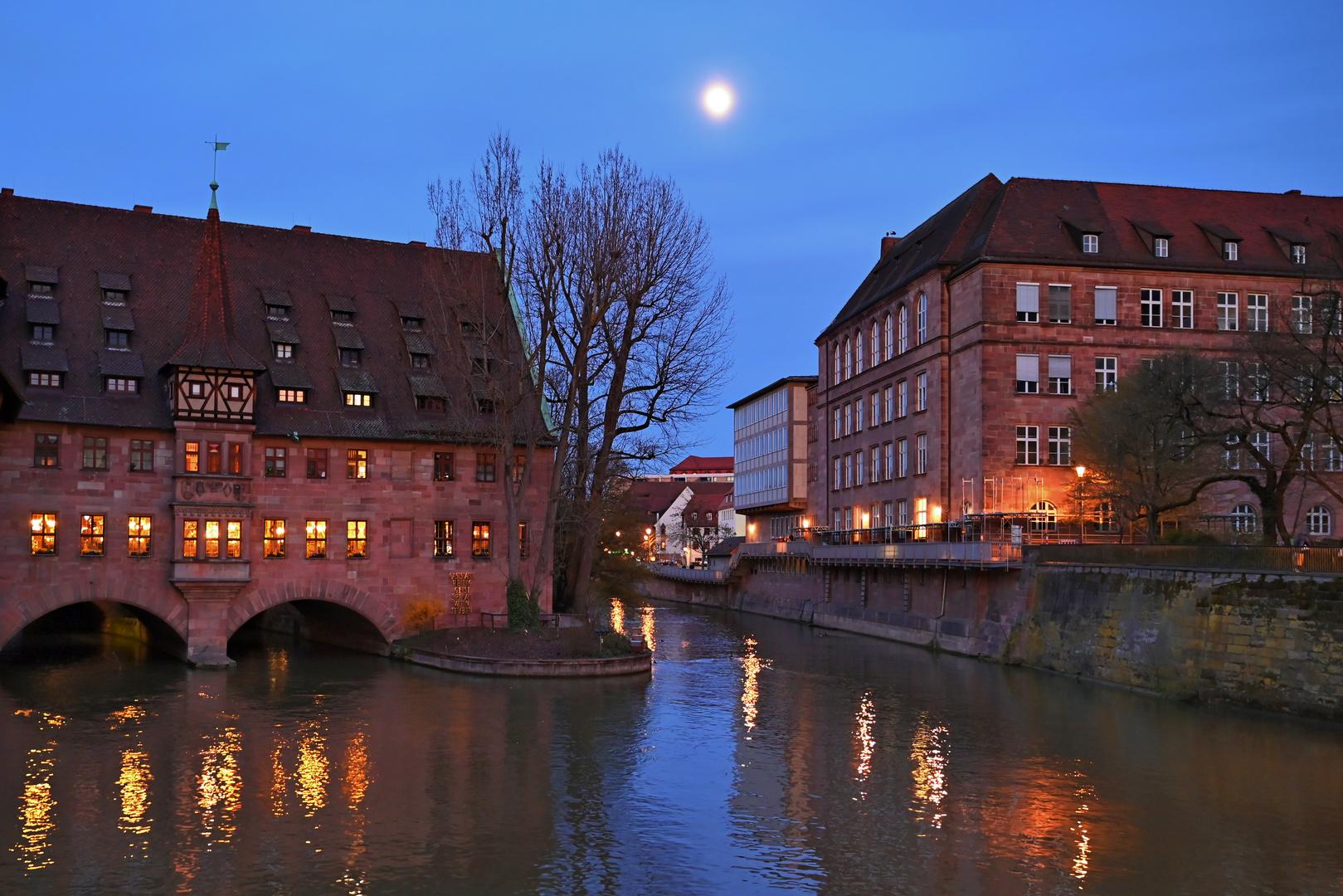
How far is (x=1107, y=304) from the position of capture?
5562 cm

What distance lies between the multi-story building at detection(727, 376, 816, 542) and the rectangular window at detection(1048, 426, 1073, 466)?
28.3m

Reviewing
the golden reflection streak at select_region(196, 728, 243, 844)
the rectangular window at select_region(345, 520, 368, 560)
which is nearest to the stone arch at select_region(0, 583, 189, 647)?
the rectangular window at select_region(345, 520, 368, 560)

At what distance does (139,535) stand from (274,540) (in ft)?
13.8

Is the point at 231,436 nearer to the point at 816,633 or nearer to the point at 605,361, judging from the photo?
the point at 605,361

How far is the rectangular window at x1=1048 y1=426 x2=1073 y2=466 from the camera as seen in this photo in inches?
2152

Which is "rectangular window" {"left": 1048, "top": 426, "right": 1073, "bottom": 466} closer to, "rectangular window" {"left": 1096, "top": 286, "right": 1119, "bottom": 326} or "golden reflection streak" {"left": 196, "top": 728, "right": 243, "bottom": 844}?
"rectangular window" {"left": 1096, "top": 286, "right": 1119, "bottom": 326}

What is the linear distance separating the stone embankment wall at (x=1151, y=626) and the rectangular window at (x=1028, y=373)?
9.01m

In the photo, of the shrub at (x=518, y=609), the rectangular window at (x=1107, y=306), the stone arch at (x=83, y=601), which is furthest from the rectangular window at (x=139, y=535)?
the rectangular window at (x=1107, y=306)

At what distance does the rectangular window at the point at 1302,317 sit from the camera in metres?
41.3

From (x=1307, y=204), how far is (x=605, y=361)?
123 feet

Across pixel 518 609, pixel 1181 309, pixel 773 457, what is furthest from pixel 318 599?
pixel 773 457

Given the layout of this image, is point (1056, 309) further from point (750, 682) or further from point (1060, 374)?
point (750, 682)

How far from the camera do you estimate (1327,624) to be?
97.6 ft

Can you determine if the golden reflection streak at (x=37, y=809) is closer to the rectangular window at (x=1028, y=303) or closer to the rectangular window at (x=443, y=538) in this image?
the rectangular window at (x=443, y=538)
